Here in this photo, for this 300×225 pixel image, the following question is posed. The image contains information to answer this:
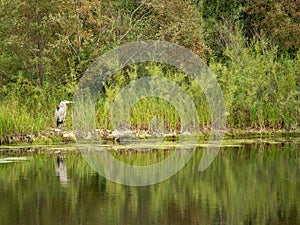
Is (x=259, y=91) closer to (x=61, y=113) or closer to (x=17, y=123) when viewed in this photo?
(x=61, y=113)

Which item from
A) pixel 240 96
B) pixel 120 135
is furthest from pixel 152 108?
pixel 240 96

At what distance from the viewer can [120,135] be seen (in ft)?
62.2

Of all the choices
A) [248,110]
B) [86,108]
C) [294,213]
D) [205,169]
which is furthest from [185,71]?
[294,213]

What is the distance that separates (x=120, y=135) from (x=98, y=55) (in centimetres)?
361

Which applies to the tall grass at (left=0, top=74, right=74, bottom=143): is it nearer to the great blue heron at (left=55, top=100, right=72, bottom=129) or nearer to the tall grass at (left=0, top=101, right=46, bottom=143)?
the tall grass at (left=0, top=101, right=46, bottom=143)

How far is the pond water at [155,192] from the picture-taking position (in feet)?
30.6

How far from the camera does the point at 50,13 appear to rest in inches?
851

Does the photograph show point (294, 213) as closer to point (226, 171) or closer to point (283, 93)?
point (226, 171)

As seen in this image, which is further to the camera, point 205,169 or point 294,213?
point 205,169

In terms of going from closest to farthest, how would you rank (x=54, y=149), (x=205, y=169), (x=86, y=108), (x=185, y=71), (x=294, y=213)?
(x=294, y=213) → (x=205, y=169) → (x=54, y=149) → (x=86, y=108) → (x=185, y=71)

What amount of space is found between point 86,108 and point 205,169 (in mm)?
5894

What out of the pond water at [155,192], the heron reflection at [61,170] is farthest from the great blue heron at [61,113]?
the heron reflection at [61,170]

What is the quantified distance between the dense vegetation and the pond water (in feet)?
12.7

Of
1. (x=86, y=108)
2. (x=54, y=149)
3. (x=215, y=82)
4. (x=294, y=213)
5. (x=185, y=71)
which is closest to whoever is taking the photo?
(x=294, y=213)
